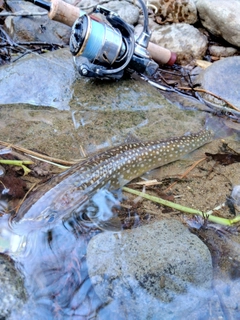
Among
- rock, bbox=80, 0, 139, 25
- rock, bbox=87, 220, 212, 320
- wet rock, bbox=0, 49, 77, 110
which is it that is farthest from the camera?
rock, bbox=80, 0, 139, 25

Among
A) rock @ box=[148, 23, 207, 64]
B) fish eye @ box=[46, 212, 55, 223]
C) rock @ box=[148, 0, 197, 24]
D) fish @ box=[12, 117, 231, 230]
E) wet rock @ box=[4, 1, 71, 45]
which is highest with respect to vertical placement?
rock @ box=[148, 0, 197, 24]

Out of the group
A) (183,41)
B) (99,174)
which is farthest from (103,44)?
(183,41)

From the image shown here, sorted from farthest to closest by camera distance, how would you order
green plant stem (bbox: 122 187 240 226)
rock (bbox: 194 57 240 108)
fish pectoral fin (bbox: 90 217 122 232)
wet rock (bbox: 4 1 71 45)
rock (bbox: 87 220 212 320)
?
wet rock (bbox: 4 1 71 45) → rock (bbox: 194 57 240 108) → green plant stem (bbox: 122 187 240 226) → fish pectoral fin (bbox: 90 217 122 232) → rock (bbox: 87 220 212 320)

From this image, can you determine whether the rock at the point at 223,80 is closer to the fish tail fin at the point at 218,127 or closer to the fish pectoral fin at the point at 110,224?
the fish tail fin at the point at 218,127

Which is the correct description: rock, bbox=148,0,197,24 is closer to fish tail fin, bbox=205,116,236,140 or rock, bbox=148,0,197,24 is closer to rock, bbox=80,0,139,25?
rock, bbox=80,0,139,25

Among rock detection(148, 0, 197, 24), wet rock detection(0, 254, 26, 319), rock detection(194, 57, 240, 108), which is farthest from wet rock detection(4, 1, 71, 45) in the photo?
wet rock detection(0, 254, 26, 319)

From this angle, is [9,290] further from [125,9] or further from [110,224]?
[125,9]
